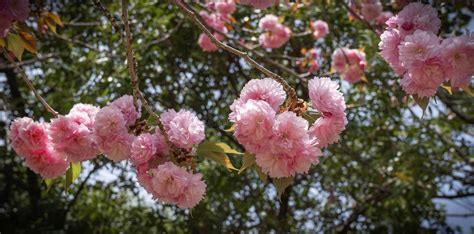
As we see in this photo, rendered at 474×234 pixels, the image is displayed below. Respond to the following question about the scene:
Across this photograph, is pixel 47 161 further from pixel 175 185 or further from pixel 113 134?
pixel 175 185

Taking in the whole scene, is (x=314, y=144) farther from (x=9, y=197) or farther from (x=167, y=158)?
(x=9, y=197)

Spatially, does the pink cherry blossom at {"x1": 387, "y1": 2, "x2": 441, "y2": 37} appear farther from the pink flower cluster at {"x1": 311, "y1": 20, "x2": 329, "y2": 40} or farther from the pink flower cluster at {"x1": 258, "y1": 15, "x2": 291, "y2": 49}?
the pink flower cluster at {"x1": 311, "y1": 20, "x2": 329, "y2": 40}

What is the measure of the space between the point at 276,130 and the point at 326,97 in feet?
0.51

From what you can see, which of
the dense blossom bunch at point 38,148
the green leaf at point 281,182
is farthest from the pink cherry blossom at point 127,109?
the green leaf at point 281,182

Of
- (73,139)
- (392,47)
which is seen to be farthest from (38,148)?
(392,47)

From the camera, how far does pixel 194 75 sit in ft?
12.6

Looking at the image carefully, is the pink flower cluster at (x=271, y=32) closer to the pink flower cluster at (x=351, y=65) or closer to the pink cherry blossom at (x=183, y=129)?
the pink flower cluster at (x=351, y=65)

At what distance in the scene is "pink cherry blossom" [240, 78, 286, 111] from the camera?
3.54ft

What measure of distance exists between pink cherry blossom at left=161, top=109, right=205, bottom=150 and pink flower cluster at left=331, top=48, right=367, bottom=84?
2034 millimetres

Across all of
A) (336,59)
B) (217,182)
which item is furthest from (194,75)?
(336,59)

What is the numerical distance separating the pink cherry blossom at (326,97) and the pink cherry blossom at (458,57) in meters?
0.25

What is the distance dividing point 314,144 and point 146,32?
8.22 ft

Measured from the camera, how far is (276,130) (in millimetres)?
1013

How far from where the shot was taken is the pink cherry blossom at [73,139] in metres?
1.23
